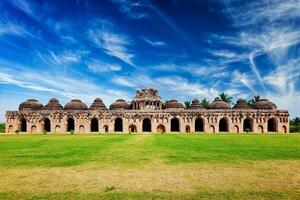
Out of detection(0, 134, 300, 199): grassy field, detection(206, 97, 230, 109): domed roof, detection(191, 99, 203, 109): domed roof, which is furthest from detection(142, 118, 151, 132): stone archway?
detection(0, 134, 300, 199): grassy field

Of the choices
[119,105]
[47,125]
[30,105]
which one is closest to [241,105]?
[119,105]

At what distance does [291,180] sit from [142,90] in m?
58.8

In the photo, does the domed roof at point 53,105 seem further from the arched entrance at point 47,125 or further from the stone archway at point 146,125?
the stone archway at point 146,125

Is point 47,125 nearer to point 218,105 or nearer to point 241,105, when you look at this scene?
point 218,105

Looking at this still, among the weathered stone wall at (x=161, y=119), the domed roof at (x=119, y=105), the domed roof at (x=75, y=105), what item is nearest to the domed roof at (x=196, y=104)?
the weathered stone wall at (x=161, y=119)

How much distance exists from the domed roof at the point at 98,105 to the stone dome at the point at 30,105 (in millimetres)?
11700

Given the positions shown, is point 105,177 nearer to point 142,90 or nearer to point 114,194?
point 114,194

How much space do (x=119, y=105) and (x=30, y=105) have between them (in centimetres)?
2032

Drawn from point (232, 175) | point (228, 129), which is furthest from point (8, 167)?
point (228, 129)

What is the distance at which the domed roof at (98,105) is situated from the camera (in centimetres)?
6462

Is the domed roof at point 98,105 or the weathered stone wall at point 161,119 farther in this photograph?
the domed roof at point 98,105

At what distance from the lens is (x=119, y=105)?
67438 millimetres

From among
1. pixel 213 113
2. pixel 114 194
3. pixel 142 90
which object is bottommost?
pixel 114 194

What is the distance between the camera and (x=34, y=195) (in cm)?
734
